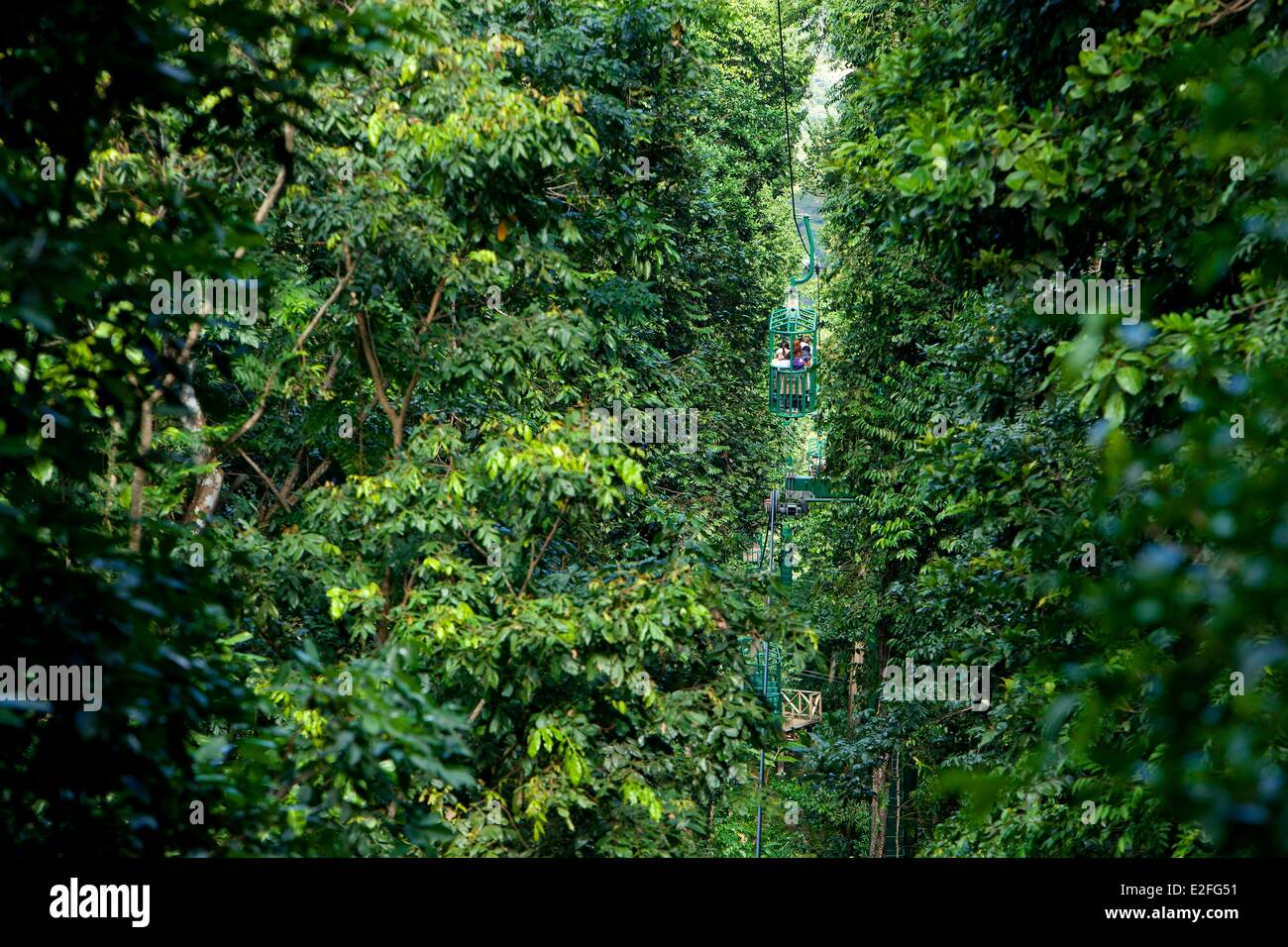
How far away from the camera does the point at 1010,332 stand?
8219 millimetres

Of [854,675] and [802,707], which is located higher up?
[854,675]

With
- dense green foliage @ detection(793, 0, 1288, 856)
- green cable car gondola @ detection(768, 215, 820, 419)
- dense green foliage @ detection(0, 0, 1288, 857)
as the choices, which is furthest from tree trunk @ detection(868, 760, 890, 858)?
dense green foliage @ detection(793, 0, 1288, 856)

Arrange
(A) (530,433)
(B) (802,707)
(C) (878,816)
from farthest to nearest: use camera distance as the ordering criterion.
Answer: (B) (802,707), (C) (878,816), (A) (530,433)

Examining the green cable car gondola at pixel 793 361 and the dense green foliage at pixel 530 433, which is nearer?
the dense green foliage at pixel 530 433

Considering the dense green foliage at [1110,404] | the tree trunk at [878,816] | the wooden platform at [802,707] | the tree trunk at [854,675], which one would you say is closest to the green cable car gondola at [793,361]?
the tree trunk at [854,675]

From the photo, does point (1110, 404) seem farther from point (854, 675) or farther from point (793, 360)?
point (854, 675)

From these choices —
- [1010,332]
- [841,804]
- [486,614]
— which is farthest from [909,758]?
[486,614]

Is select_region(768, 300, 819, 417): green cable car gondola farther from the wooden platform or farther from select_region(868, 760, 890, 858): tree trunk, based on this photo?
the wooden platform

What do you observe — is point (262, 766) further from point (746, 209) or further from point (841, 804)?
point (746, 209)

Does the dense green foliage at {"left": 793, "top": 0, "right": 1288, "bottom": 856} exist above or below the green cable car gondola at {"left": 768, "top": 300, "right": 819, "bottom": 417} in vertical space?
below

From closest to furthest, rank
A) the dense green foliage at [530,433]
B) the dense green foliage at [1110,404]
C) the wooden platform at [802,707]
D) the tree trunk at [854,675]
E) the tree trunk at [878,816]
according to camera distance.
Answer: the dense green foliage at [1110,404]
the dense green foliage at [530,433]
the tree trunk at [878,816]
the tree trunk at [854,675]
the wooden platform at [802,707]

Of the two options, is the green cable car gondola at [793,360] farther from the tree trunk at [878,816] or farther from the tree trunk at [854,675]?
the tree trunk at [878,816]

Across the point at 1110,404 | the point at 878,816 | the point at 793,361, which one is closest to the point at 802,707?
the point at 878,816
